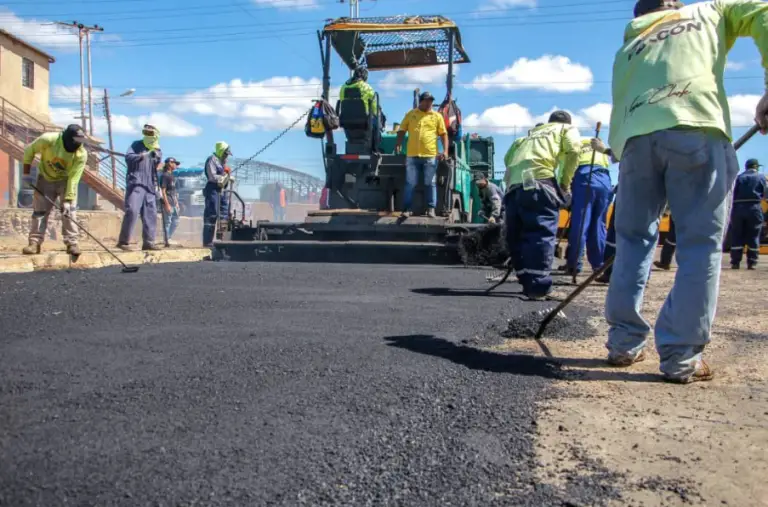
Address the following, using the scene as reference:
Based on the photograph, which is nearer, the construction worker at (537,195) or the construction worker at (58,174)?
the construction worker at (537,195)

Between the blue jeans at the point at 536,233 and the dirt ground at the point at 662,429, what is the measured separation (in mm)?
1930

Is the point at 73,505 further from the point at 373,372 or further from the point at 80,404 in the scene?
the point at 373,372

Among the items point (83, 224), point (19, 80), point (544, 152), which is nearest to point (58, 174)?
point (544, 152)

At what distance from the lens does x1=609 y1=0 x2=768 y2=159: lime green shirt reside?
2.68 m

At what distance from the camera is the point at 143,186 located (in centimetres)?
997

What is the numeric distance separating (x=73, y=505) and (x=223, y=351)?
5.05 feet

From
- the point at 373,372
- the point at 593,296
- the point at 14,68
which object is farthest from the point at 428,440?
the point at 14,68

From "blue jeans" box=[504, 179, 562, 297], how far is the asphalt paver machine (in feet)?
9.15

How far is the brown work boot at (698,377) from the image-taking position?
8.67ft

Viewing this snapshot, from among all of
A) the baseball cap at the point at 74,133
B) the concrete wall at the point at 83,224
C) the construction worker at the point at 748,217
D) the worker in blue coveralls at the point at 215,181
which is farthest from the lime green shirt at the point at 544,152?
the concrete wall at the point at 83,224

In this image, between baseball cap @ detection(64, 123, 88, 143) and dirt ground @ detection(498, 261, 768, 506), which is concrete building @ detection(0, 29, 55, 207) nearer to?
baseball cap @ detection(64, 123, 88, 143)

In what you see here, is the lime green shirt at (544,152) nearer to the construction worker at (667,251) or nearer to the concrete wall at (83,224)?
the construction worker at (667,251)

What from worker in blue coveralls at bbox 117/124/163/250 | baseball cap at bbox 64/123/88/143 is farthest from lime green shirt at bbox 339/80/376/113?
baseball cap at bbox 64/123/88/143

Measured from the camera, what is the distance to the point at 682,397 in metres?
2.42
